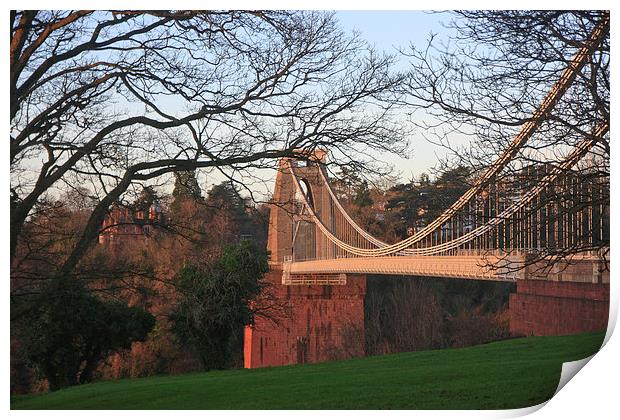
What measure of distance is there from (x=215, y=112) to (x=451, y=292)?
1973 cm

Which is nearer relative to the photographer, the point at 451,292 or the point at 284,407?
the point at 284,407

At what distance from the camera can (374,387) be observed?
8.55 meters

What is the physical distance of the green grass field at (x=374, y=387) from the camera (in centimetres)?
808

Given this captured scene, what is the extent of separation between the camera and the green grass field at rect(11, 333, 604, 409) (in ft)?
26.5

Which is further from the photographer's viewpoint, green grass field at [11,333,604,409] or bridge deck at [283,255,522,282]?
bridge deck at [283,255,522,282]

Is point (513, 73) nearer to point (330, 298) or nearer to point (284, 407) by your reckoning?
point (284, 407)

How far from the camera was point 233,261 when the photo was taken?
562 inches

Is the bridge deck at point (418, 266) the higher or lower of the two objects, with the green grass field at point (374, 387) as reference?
higher

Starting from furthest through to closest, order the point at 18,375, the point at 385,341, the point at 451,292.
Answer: the point at 451,292, the point at 385,341, the point at 18,375

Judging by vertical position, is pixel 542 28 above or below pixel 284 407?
above

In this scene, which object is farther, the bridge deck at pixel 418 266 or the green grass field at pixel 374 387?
the bridge deck at pixel 418 266

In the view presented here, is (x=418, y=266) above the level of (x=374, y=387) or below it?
above

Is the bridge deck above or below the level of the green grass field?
→ above
